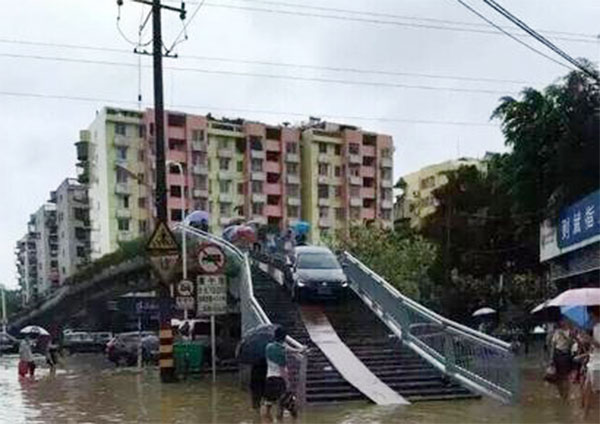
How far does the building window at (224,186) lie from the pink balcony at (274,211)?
5253 mm

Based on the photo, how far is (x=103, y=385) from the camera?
1011 inches

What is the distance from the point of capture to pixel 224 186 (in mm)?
107938

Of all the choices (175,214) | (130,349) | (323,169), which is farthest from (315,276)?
(323,169)

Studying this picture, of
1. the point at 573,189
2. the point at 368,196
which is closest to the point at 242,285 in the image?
the point at 573,189

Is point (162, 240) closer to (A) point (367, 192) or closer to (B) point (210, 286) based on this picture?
(B) point (210, 286)

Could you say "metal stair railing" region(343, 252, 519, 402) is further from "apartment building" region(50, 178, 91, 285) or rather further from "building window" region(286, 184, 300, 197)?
"apartment building" region(50, 178, 91, 285)

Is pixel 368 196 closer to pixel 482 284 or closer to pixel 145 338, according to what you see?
pixel 482 284

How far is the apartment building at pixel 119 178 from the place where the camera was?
101000 mm

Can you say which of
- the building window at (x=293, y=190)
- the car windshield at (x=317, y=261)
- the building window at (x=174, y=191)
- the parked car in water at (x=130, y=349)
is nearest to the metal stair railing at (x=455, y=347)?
the car windshield at (x=317, y=261)

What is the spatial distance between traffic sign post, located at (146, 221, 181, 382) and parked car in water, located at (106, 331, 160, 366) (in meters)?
14.5

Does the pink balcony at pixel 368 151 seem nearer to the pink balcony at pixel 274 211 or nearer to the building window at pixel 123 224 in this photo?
the pink balcony at pixel 274 211

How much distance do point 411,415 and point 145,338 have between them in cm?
2633

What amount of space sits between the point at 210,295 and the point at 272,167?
88844 mm

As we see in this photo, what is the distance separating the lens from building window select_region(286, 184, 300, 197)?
4390 inches
